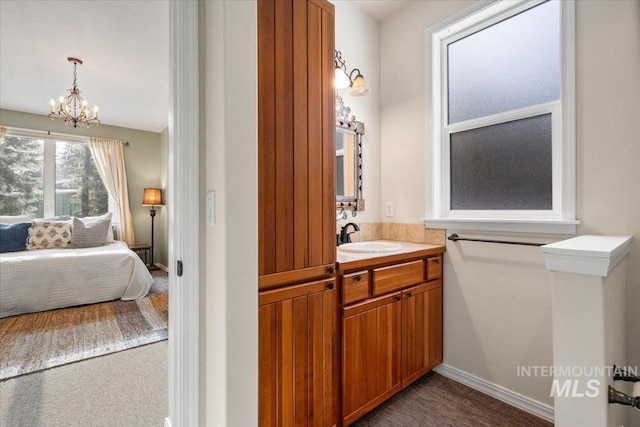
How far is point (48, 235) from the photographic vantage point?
4070mm

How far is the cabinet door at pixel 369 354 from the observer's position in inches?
58.4

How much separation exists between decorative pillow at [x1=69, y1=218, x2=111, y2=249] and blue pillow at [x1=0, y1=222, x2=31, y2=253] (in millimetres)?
545

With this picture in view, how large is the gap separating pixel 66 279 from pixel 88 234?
1.03m

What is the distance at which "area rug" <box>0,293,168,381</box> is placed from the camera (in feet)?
7.50

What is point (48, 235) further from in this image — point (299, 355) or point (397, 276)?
point (397, 276)

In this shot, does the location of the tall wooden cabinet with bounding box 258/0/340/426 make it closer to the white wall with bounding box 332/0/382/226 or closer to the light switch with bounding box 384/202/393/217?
the white wall with bounding box 332/0/382/226

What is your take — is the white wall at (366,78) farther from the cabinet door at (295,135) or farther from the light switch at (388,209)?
the cabinet door at (295,135)

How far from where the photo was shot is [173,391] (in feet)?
4.10

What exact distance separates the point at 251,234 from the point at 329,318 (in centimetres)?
63

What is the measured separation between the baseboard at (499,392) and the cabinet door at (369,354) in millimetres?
550

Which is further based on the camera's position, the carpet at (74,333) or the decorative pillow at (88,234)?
the decorative pillow at (88,234)

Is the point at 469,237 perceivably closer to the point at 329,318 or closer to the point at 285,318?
the point at 329,318

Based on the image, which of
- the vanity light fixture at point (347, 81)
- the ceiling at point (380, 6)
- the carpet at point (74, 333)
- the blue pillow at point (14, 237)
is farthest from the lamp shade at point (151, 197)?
the ceiling at point (380, 6)

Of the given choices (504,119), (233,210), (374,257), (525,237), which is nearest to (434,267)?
(525,237)
